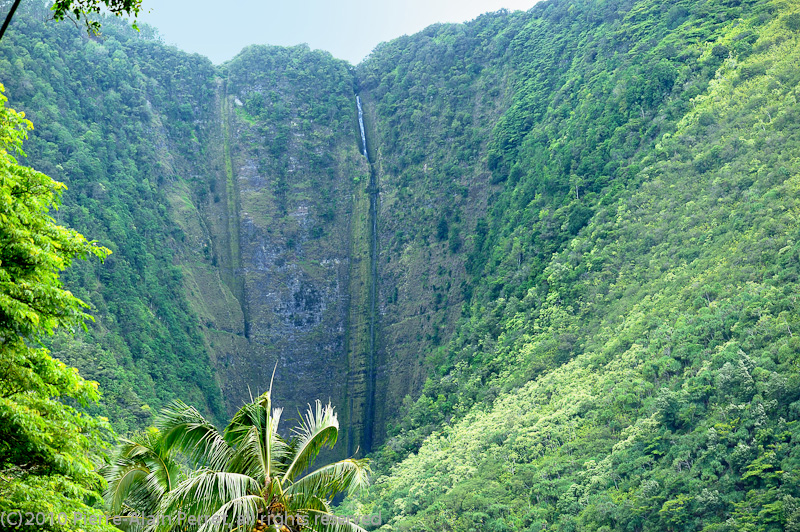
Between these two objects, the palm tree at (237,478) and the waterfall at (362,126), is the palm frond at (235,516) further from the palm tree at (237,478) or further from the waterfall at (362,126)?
the waterfall at (362,126)

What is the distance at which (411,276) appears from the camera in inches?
1982

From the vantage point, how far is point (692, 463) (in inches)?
849

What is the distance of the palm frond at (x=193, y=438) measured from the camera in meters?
7.86

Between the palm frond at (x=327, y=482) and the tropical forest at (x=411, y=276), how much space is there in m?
0.03

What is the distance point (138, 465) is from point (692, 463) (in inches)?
721

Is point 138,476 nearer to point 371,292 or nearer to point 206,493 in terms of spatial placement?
point 206,493

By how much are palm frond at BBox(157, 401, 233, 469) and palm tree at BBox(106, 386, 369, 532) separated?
0.01 metres

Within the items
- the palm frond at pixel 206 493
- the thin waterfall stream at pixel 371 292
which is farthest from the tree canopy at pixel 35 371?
the thin waterfall stream at pixel 371 292

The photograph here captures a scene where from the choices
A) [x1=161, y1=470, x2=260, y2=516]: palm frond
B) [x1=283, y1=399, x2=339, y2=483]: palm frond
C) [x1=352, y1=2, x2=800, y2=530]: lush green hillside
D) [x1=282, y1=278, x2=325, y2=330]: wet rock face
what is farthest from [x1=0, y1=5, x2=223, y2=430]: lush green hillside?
[x1=161, y1=470, x2=260, y2=516]: palm frond

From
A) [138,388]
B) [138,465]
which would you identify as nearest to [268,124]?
[138,388]

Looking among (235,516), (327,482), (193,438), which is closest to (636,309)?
(327,482)

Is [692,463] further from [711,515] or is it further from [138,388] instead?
[138,388]

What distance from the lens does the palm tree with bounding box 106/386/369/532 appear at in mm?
6949

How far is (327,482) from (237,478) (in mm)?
1157
